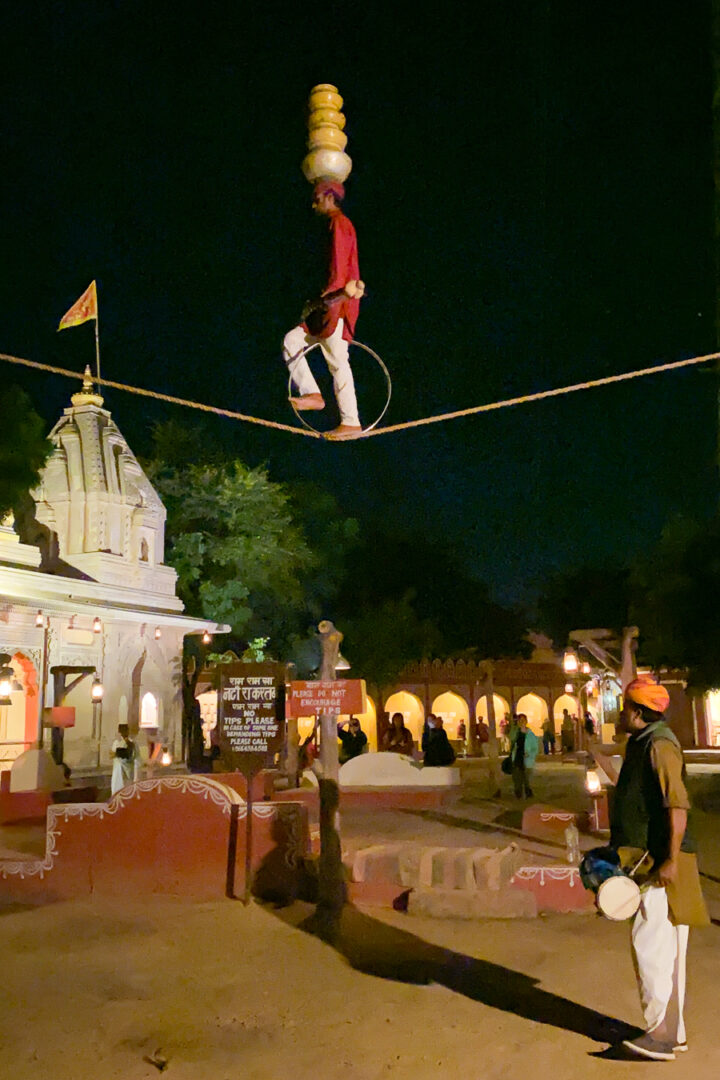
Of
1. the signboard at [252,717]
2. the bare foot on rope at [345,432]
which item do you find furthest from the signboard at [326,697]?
the bare foot on rope at [345,432]

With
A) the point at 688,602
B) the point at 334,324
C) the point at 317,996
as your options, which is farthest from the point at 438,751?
the point at 334,324

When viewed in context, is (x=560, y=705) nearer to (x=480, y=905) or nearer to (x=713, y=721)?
(x=713, y=721)

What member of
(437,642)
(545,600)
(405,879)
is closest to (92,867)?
(405,879)

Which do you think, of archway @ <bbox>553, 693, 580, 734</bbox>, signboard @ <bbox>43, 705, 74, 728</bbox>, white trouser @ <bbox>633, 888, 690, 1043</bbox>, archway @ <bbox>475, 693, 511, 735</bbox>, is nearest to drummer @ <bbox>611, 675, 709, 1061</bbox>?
white trouser @ <bbox>633, 888, 690, 1043</bbox>

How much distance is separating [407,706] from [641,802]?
3454 cm

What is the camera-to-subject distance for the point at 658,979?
4496 mm

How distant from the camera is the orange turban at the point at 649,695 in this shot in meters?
4.91

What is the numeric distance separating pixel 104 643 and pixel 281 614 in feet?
27.6

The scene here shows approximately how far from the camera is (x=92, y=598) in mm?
24000

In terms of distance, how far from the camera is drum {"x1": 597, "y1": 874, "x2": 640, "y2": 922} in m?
4.45

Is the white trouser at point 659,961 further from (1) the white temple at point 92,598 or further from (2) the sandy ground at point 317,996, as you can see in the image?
(1) the white temple at point 92,598

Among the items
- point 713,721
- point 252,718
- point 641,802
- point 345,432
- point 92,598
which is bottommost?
point 713,721

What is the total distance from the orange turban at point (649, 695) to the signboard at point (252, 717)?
4825 mm

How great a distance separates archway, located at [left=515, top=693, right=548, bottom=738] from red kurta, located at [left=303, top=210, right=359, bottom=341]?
37.3 meters
